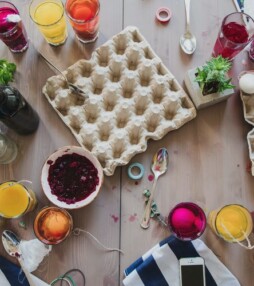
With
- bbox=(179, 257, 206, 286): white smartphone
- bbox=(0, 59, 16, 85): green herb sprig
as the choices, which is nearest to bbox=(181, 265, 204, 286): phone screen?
bbox=(179, 257, 206, 286): white smartphone

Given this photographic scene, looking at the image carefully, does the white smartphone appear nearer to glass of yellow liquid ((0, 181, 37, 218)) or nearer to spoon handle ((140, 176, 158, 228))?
spoon handle ((140, 176, 158, 228))

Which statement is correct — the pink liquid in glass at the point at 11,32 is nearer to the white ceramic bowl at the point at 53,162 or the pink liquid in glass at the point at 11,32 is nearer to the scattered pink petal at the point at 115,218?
the white ceramic bowl at the point at 53,162

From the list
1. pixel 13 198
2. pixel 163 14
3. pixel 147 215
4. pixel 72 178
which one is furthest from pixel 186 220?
pixel 163 14

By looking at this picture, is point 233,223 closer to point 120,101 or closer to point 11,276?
point 120,101

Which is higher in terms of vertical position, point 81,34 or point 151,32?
point 81,34

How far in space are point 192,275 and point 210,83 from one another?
464 millimetres

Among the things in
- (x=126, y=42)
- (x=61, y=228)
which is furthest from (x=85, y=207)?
(x=126, y=42)

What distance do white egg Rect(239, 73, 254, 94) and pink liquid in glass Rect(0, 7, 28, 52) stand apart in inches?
22.9

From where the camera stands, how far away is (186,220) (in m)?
0.95

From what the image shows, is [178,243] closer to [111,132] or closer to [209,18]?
[111,132]

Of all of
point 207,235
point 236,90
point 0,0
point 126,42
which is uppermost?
point 0,0

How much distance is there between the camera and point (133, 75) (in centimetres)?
105

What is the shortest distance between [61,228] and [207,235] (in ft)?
1.18

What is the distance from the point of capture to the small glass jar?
101 cm
